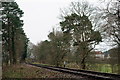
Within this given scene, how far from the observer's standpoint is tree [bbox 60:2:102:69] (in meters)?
31.9

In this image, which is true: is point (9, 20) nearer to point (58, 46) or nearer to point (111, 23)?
point (58, 46)

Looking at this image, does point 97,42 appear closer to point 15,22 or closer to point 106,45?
point 106,45

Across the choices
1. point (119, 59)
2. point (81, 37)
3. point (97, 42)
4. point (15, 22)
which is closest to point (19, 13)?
point (15, 22)

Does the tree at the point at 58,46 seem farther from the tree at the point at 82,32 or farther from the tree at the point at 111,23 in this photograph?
the tree at the point at 111,23

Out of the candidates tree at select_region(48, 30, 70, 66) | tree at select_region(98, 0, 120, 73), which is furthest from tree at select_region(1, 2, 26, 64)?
tree at select_region(98, 0, 120, 73)

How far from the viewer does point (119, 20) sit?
18.6 metres

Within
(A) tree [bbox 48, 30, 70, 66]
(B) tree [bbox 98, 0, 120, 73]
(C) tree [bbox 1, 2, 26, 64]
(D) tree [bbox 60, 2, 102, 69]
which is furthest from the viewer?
(A) tree [bbox 48, 30, 70, 66]

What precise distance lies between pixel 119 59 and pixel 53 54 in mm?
22360

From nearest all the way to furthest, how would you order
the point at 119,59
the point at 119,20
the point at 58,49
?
the point at 119,20 → the point at 119,59 → the point at 58,49

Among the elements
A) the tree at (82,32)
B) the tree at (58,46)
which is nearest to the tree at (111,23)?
the tree at (82,32)

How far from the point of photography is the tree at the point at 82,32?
31906mm

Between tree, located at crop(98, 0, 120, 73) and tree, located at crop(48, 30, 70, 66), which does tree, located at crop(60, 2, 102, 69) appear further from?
tree, located at crop(98, 0, 120, 73)

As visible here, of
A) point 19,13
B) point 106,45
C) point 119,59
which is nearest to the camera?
point 119,59

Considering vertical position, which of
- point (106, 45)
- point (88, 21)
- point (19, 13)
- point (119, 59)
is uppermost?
point (19, 13)
